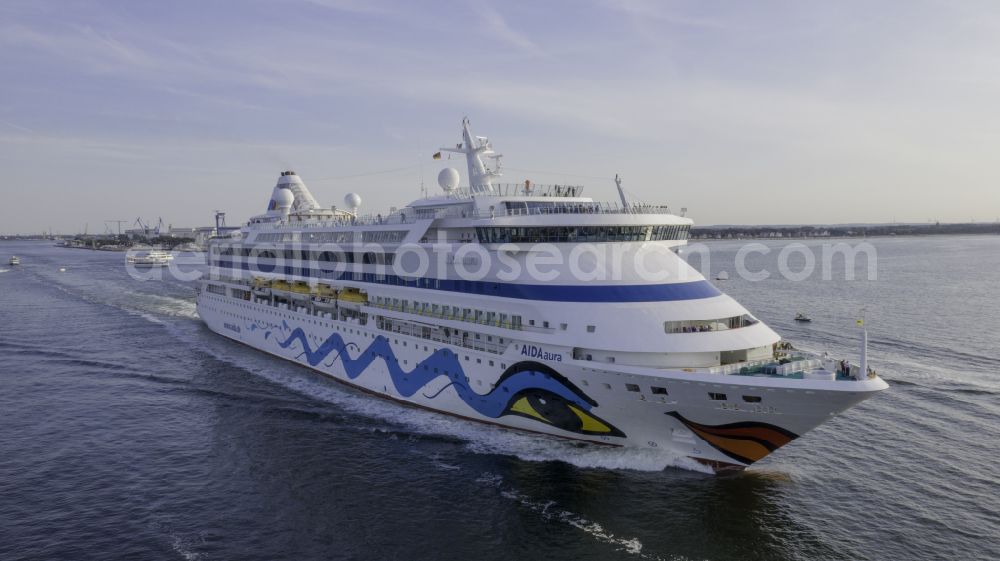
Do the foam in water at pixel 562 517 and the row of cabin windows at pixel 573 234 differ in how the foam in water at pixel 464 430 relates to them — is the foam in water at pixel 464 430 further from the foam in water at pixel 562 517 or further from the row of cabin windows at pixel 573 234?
the row of cabin windows at pixel 573 234

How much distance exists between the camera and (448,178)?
31984 millimetres

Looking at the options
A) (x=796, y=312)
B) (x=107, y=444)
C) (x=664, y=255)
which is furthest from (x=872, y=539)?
(x=796, y=312)

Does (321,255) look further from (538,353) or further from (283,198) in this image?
(538,353)

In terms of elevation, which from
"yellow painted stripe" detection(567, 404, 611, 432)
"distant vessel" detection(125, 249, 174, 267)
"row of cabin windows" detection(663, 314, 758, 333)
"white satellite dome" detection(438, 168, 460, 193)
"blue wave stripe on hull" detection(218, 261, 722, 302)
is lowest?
"yellow painted stripe" detection(567, 404, 611, 432)

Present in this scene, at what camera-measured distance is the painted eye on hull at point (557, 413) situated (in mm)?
22750

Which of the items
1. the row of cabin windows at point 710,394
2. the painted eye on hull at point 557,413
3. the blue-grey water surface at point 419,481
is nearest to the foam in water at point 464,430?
the blue-grey water surface at point 419,481

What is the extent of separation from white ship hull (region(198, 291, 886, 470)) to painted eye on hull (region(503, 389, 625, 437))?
42 millimetres

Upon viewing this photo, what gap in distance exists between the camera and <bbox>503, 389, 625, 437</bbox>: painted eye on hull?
2275 centimetres

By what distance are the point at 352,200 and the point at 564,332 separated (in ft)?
94.3

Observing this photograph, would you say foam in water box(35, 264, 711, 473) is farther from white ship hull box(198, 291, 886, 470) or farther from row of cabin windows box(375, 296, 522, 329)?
row of cabin windows box(375, 296, 522, 329)

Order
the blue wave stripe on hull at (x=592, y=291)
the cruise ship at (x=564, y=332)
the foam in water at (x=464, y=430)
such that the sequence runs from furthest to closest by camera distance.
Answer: the blue wave stripe on hull at (x=592, y=291)
the foam in water at (x=464, y=430)
the cruise ship at (x=564, y=332)

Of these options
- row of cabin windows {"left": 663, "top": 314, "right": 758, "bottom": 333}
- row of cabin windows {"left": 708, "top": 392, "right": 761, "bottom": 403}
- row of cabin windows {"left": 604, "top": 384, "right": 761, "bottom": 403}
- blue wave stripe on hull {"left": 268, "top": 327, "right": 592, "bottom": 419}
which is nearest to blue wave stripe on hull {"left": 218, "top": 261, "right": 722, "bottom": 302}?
row of cabin windows {"left": 663, "top": 314, "right": 758, "bottom": 333}

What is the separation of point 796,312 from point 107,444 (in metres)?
54.6

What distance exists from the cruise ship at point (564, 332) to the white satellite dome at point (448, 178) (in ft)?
0.25
